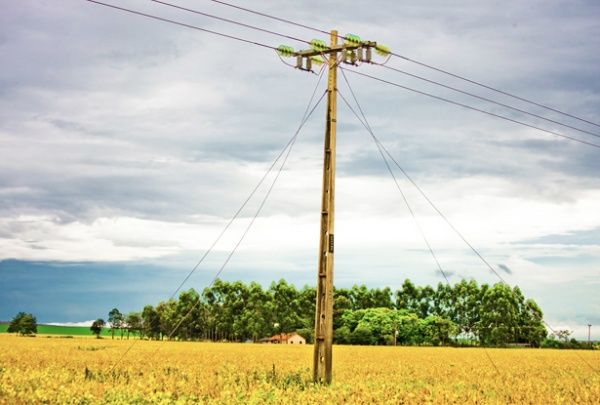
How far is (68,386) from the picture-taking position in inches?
817

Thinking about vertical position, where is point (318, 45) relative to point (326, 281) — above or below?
above

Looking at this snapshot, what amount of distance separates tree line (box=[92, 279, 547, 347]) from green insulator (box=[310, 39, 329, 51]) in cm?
8879

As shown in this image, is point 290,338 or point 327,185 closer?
point 327,185

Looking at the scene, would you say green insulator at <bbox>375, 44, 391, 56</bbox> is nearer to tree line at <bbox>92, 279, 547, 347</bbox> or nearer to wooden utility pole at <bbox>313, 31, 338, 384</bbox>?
wooden utility pole at <bbox>313, 31, 338, 384</bbox>

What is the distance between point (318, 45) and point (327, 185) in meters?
5.37

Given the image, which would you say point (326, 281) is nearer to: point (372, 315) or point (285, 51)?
point (285, 51)

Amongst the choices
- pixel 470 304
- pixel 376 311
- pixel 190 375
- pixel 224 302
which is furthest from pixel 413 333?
pixel 190 375

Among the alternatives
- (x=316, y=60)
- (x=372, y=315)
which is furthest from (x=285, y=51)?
(x=372, y=315)

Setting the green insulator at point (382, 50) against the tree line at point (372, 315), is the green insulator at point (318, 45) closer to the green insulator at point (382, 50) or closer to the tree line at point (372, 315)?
the green insulator at point (382, 50)

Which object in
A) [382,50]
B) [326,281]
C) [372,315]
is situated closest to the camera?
[326,281]

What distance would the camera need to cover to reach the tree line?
363 feet

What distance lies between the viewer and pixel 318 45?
2309cm

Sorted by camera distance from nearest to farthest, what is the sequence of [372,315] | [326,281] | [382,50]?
[326,281], [382,50], [372,315]

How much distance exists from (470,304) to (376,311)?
26.0m
